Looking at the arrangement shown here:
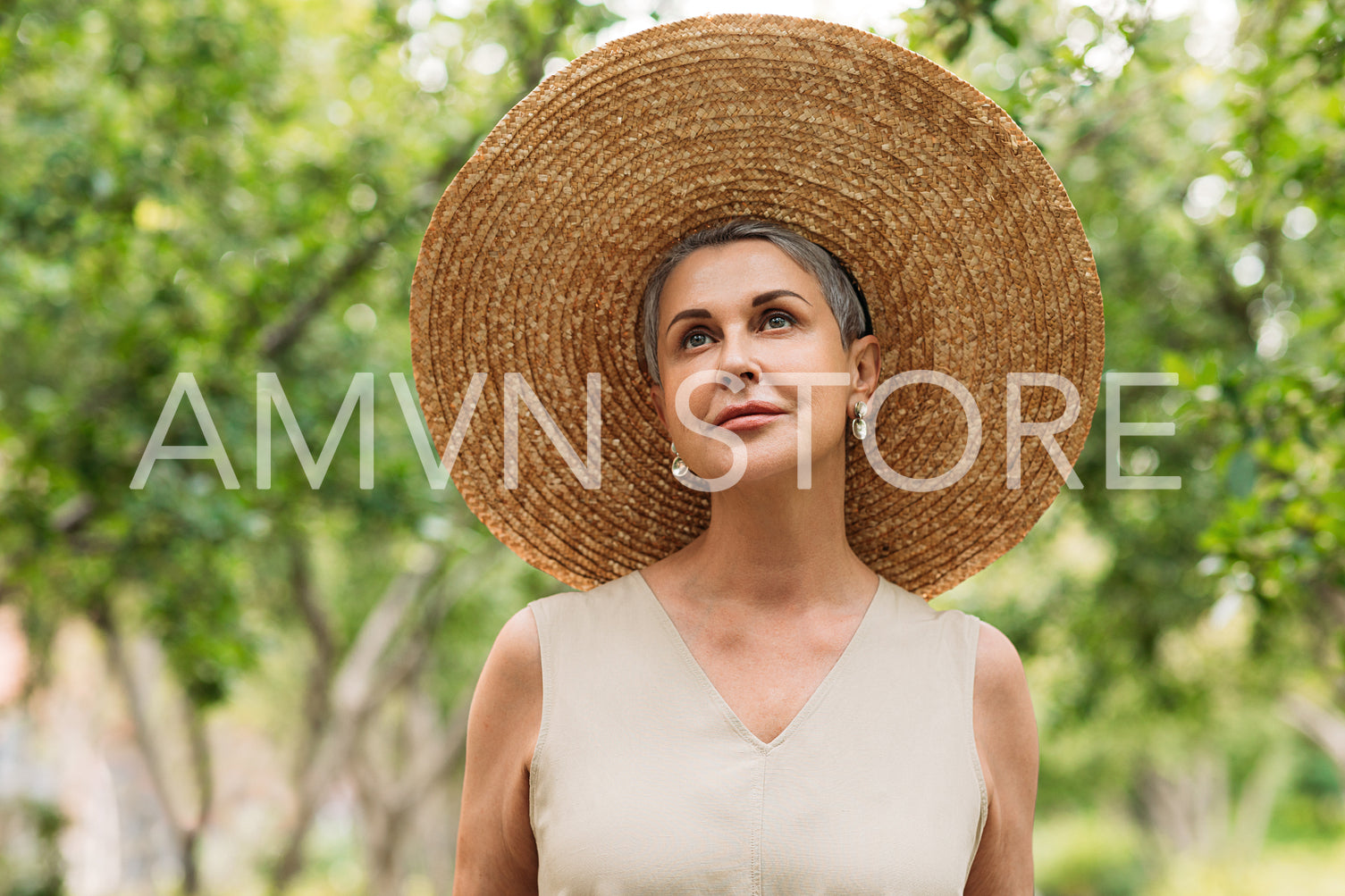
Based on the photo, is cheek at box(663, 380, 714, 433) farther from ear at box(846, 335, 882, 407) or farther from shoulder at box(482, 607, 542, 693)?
shoulder at box(482, 607, 542, 693)

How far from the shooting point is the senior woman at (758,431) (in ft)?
6.14

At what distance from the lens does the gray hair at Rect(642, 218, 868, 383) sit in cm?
208

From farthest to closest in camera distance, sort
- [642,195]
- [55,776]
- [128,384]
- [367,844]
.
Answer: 1. [55,776]
2. [367,844]
3. [128,384]
4. [642,195]

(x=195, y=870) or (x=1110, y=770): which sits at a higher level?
(x=195, y=870)

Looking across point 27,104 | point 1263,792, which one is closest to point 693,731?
point 27,104

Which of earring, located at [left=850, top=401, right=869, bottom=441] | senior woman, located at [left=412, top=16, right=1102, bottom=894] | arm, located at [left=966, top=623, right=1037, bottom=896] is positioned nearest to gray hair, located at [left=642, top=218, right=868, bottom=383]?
senior woman, located at [left=412, top=16, right=1102, bottom=894]

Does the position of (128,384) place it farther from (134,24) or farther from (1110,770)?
(1110,770)

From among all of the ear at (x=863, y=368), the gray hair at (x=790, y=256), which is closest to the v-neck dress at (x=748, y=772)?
the ear at (x=863, y=368)

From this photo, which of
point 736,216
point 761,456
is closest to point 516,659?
point 761,456

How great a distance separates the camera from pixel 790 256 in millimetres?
2066

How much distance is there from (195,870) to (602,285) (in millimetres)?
13084

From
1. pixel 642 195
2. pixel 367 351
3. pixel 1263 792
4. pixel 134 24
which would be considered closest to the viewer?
pixel 642 195

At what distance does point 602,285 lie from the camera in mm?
2227

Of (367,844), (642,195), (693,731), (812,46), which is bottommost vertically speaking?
(367,844)
